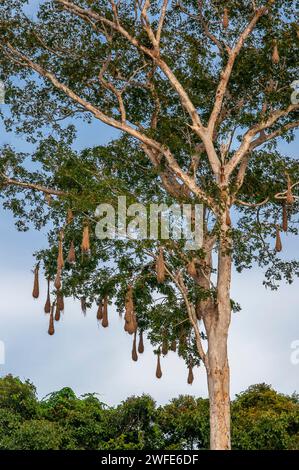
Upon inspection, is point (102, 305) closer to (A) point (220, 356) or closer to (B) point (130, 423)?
(A) point (220, 356)

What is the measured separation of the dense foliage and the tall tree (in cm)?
261

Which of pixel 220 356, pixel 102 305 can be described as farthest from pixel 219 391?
pixel 102 305

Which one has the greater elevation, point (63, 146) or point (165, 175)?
point (63, 146)

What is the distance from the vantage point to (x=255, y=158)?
93.1ft

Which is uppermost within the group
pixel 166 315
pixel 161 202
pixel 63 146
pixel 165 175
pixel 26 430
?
pixel 63 146

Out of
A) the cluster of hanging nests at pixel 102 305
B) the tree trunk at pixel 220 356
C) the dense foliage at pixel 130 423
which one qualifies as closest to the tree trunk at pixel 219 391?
the tree trunk at pixel 220 356

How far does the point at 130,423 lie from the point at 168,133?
28.3 feet

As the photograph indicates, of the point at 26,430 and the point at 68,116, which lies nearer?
the point at 26,430

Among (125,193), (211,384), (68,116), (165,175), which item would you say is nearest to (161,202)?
(125,193)

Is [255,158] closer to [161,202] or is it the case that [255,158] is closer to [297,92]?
[297,92]

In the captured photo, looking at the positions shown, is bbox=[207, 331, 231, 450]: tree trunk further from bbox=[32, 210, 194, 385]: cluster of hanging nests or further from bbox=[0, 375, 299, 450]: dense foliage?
bbox=[0, 375, 299, 450]: dense foliage

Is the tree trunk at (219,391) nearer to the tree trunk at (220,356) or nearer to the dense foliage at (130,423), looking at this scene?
the tree trunk at (220,356)

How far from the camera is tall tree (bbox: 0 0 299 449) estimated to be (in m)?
25.2

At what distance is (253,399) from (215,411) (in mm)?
6529
